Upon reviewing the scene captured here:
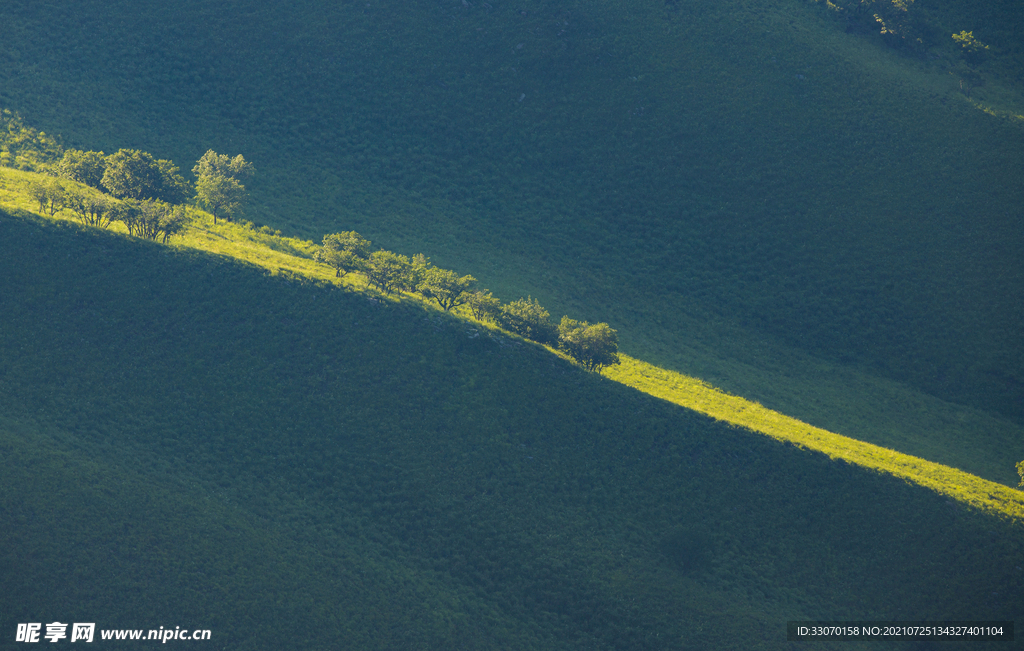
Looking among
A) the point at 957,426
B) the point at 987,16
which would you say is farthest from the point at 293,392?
the point at 987,16

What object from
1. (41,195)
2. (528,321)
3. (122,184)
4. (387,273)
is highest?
(122,184)

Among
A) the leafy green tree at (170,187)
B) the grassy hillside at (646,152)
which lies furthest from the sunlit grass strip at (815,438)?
the leafy green tree at (170,187)

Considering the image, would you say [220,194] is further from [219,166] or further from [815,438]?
[815,438]

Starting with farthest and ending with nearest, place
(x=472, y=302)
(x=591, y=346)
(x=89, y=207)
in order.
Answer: (x=472, y=302) → (x=591, y=346) → (x=89, y=207)

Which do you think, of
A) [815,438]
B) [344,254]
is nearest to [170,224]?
[344,254]

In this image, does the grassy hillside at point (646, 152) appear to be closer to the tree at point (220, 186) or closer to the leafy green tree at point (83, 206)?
the tree at point (220, 186)

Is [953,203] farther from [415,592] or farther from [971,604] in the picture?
[415,592]
